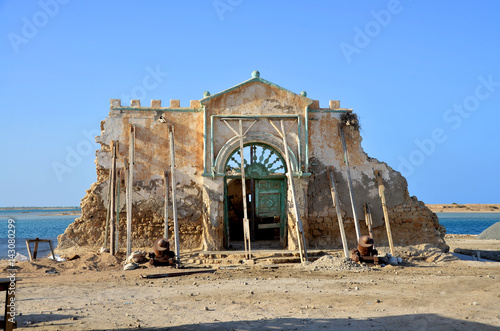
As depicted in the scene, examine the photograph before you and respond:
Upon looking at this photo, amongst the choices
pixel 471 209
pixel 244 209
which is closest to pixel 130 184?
pixel 244 209

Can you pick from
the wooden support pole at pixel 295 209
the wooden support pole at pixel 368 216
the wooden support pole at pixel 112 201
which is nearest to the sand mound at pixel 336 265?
the wooden support pole at pixel 295 209

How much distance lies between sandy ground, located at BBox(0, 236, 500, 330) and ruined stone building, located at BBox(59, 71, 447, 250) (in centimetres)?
216

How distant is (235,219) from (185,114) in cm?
693

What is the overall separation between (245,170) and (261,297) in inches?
283

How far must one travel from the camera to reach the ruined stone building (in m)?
14.3

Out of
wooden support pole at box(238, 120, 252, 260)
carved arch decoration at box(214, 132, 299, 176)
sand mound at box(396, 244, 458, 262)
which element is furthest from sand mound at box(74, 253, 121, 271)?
sand mound at box(396, 244, 458, 262)

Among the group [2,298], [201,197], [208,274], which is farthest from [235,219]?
[2,298]

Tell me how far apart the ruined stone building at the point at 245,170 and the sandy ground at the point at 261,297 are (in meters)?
2.16

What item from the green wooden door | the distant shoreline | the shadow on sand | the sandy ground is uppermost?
the distant shoreline

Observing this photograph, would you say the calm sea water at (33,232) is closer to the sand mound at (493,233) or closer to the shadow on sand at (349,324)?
the shadow on sand at (349,324)

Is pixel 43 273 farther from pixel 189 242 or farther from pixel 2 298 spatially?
pixel 189 242

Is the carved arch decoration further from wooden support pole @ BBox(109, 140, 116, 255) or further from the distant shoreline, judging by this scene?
the distant shoreline

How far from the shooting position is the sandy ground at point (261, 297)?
21.1 ft

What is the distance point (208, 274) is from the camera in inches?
435
